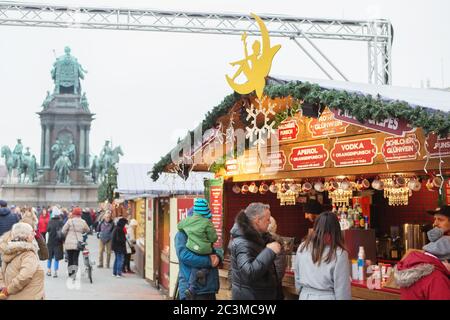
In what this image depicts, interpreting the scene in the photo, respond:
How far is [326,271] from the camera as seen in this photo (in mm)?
4977

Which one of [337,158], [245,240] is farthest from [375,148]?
[245,240]

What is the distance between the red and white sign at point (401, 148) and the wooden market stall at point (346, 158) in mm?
13

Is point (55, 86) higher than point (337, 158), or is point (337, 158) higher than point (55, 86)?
point (55, 86)

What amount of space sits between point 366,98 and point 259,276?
2.48 m

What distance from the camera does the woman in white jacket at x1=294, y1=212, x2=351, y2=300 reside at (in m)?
4.94

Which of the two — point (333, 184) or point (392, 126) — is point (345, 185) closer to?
point (333, 184)

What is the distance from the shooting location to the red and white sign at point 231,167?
12091 millimetres

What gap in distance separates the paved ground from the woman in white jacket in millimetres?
8516

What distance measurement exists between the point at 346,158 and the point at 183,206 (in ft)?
12.4

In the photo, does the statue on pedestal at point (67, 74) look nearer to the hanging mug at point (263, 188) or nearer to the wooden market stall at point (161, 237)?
the wooden market stall at point (161, 237)

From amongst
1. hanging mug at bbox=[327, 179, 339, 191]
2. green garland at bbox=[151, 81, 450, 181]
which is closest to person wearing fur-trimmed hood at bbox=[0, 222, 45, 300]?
green garland at bbox=[151, 81, 450, 181]
